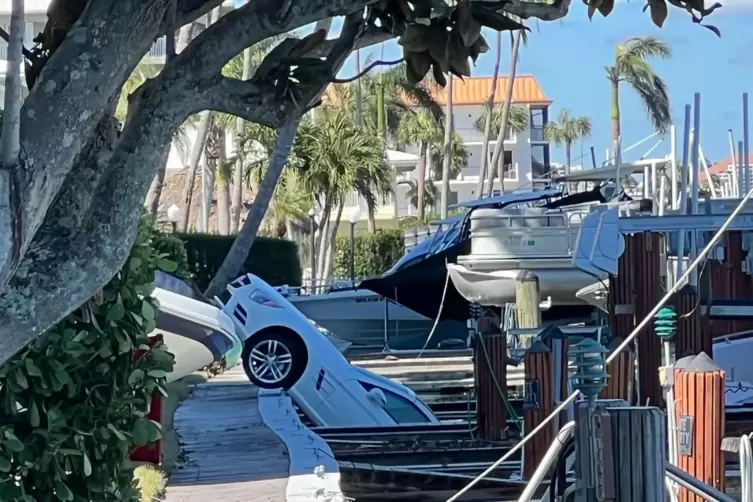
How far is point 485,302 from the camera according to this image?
19.8m

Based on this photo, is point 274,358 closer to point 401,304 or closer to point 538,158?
point 401,304

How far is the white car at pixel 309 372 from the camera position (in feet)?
45.2

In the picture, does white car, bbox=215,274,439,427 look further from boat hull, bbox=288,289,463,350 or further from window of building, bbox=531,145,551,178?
window of building, bbox=531,145,551,178

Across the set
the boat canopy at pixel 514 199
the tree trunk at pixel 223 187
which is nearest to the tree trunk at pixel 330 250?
the tree trunk at pixel 223 187

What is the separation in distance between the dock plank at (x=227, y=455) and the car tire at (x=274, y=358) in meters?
0.38

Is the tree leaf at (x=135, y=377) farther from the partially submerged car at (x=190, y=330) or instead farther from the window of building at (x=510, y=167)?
the window of building at (x=510, y=167)

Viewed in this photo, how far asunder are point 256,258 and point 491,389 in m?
19.0

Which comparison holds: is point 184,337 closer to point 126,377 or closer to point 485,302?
point 126,377

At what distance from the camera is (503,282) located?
19734mm

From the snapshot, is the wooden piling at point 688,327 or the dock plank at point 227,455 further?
the wooden piling at point 688,327

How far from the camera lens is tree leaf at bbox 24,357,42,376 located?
184 inches

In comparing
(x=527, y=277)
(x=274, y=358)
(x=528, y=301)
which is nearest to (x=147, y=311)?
(x=274, y=358)

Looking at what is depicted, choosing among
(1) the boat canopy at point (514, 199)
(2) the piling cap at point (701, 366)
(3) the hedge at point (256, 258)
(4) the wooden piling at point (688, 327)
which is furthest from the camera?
(3) the hedge at point (256, 258)

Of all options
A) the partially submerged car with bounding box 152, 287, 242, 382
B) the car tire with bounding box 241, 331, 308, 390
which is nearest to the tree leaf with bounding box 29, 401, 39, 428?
the partially submerged car with bounding box 152, 287, 242, 382
